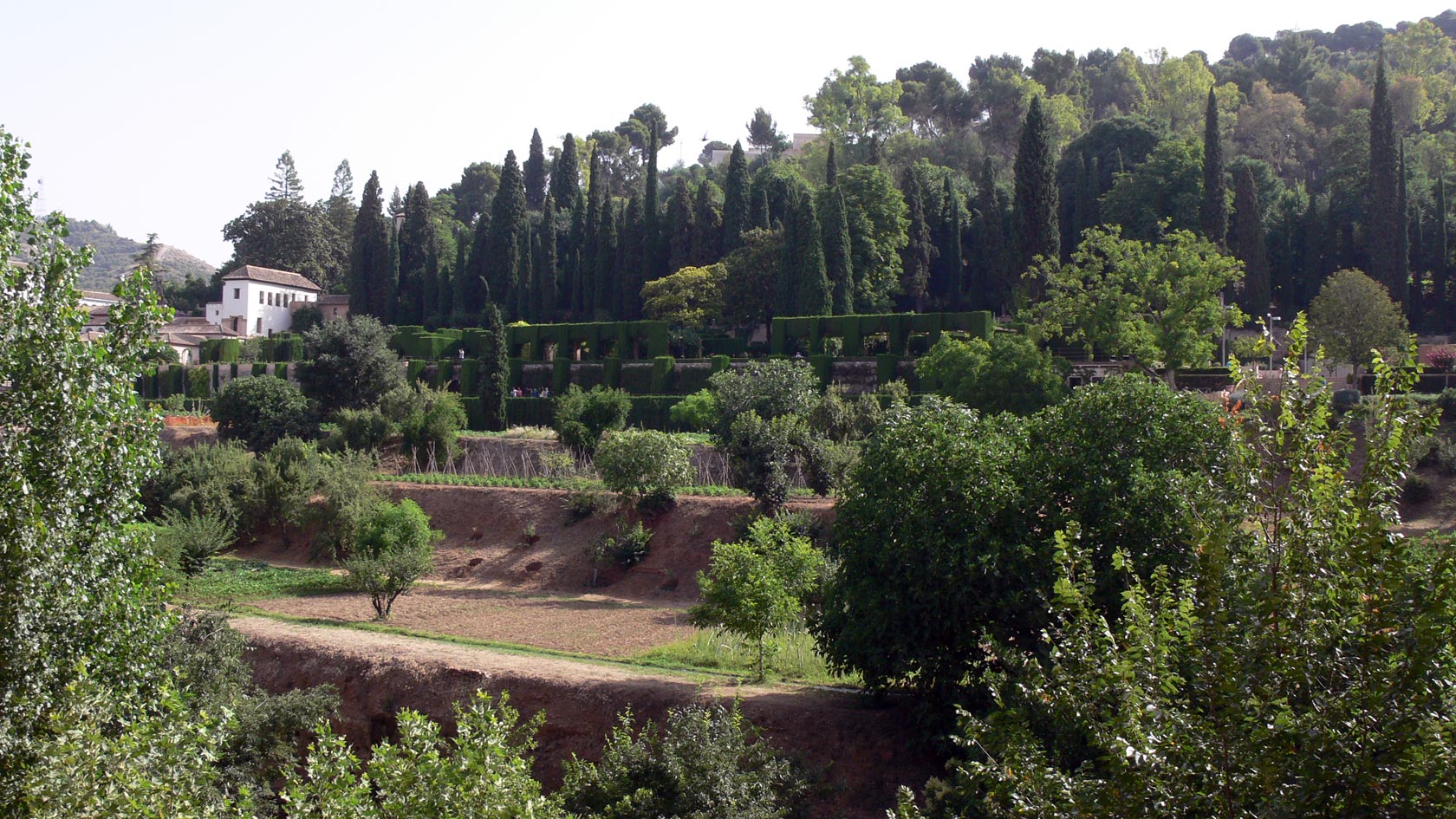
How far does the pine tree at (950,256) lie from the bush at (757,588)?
42850mm

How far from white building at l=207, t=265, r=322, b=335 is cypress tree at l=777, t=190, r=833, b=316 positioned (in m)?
40.5

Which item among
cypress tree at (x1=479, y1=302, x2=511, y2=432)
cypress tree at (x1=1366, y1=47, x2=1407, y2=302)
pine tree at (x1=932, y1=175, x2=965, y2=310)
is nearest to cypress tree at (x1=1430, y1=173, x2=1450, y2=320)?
cypress tree at (x1=1366, y1=47, x2=1407, y2=302)

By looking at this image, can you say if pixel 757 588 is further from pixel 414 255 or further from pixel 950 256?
pixel 414 255

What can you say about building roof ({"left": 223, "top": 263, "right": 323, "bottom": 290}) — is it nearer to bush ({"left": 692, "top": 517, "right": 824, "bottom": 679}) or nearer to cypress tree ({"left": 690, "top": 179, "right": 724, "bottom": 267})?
cypress tree ({"left": 690, "top": 179, "right": 724, "bottom": 267})

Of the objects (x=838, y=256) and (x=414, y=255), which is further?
(x=414, y=255)

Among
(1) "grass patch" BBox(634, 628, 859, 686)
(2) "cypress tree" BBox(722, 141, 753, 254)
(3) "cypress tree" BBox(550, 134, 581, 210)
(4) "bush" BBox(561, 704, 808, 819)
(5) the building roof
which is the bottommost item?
(1) "grass patch" BBox(634, 628, 859, 686)

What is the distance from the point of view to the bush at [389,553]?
2555cm

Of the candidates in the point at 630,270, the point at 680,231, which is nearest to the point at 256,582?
the point at 630,270

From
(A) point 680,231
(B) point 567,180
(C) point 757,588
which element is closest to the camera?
(C) point 757,588

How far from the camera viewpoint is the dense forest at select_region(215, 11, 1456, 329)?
53812 mm

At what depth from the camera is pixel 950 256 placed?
61812mm

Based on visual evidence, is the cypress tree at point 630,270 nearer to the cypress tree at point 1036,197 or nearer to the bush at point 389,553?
the cypress tree at point 1036,197

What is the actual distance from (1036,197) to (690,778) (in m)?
44.8

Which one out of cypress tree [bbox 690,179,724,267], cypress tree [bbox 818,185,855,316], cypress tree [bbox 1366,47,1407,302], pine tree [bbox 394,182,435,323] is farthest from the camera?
pine tree [bbox 394,182,435,323]
